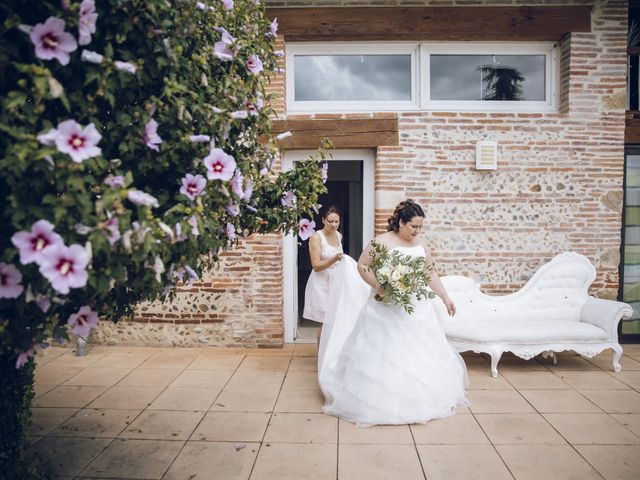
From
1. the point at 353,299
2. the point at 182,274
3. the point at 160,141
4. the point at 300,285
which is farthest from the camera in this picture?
the point at 300,285

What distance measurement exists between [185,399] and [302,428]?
1305mm

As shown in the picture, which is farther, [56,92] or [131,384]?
[131,384]

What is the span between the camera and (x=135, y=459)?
3.63 metres

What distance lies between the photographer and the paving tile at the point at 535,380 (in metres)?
5.15

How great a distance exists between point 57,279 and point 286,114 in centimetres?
503

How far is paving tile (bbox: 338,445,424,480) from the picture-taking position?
3387mm

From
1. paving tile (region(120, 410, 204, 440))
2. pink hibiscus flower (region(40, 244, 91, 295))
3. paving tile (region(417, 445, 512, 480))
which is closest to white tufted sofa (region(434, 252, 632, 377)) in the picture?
paving tile (region(417, 445, 512, 480))

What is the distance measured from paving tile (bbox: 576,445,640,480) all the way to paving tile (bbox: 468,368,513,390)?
133 cm

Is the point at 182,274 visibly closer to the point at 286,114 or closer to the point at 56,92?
the point at 56,92

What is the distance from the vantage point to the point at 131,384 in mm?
5184

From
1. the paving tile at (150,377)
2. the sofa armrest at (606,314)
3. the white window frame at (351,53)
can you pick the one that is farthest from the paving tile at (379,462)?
the white window frame at (351,53)

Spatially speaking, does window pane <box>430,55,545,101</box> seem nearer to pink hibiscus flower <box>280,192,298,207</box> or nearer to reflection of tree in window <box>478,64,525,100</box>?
reflection of tree in window <box>478,64,525,100</box>

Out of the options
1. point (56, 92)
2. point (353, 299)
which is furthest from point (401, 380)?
point (56, 92)

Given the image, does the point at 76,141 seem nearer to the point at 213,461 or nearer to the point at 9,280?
the point at 9,280
